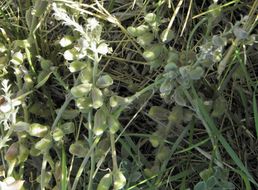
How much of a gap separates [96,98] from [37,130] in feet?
0.52

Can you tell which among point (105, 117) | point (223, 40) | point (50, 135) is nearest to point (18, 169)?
point (50, 135)

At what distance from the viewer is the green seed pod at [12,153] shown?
103cm

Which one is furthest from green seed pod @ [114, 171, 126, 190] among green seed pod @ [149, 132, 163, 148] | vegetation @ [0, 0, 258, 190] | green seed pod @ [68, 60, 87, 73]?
green seed pod @ [68, 60, 87, 73]

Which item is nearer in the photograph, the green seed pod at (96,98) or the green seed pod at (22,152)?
the green seed pod at (96,98)

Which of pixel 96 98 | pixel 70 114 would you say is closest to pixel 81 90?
pixel 96 98

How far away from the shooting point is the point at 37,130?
3.30 ft

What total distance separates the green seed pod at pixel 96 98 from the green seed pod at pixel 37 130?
0.14 metres

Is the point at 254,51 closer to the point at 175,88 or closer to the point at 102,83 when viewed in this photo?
the point at 175,88

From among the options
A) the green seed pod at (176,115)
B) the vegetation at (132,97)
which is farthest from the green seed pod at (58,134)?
the green seed pod at (176,115)

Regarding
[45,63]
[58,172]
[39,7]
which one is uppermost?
[39,7]

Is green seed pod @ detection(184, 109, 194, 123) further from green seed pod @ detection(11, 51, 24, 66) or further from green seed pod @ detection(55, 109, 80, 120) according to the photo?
green seed pod @ detection(11, 51, 24, 66)

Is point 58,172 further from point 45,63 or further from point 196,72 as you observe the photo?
point 196,72

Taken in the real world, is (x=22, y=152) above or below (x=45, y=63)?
below

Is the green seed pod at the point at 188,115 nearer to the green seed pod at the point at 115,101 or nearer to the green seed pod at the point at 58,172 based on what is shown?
the green seed pod at the point at 115,101
